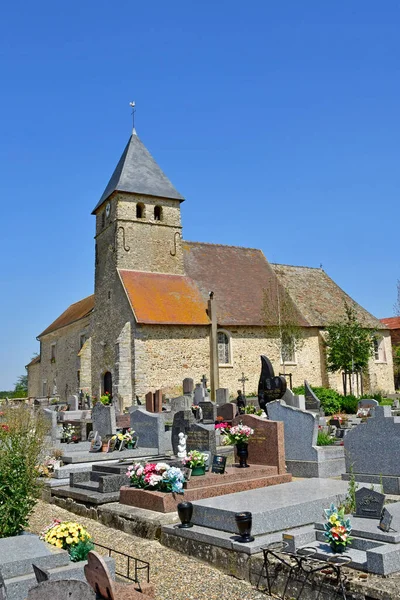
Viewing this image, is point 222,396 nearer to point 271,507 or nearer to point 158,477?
point 158,477

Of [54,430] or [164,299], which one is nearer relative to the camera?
[54,430]

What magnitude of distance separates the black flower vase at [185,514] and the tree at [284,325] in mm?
21105

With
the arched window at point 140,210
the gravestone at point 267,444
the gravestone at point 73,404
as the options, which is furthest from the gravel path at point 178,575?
the arched window at point 140,210

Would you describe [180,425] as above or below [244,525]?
above

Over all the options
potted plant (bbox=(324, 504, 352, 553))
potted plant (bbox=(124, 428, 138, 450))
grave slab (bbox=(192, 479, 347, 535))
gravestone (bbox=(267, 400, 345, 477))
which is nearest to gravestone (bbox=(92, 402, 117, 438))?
potted plant (bbox=(124, 428, 138, 450))

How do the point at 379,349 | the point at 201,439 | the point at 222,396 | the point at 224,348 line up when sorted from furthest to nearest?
1. the point at 379,349
2. the point at 224,348
3. the point at 222,396
4. the point at 201,439

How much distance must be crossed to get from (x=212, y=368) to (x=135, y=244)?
23.7 ft

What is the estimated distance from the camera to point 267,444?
9383 millimetres

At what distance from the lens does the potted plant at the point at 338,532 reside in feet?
16.5

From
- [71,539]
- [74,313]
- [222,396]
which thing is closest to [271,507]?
[71,539]

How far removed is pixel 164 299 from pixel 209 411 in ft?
31.5

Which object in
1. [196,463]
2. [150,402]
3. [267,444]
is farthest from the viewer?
[150,402]

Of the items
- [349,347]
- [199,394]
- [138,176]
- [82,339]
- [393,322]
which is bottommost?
[199,394]

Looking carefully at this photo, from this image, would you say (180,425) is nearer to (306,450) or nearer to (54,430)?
(306,450)
